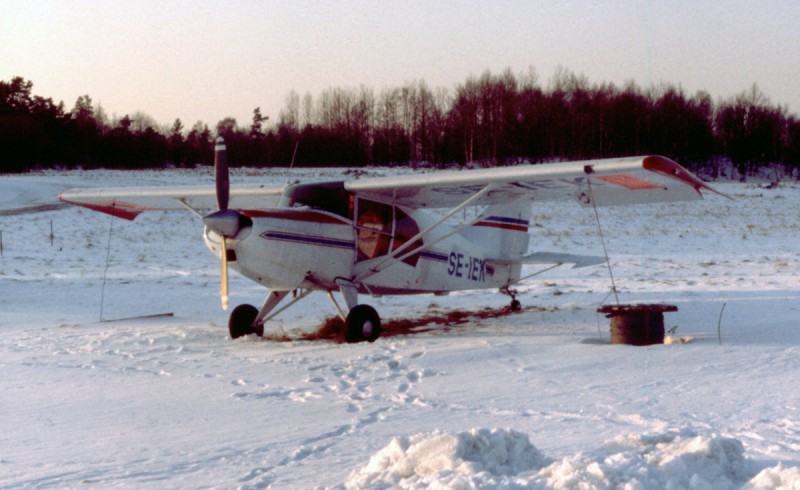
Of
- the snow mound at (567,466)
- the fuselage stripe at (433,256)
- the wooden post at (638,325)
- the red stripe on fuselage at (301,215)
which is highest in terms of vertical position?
the red stripe on fuselage at (301,215)

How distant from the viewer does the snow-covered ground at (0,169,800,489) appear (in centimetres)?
449

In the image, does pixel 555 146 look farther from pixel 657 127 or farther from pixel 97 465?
pixel 97 465

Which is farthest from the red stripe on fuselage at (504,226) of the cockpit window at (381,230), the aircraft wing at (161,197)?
the aircraft wing at (161,197)

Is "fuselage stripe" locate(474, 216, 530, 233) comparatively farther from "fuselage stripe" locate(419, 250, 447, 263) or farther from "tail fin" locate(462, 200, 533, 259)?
"fuselage stripe" locate(419, 250, 447, 263)

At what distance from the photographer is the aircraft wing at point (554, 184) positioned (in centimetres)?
873

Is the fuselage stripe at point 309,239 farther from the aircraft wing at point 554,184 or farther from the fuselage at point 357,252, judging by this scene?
the aircraft wing at point 554,184

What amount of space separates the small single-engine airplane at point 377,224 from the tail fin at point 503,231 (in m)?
0.02

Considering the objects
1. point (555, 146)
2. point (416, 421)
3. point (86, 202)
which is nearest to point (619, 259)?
point (86, 202)

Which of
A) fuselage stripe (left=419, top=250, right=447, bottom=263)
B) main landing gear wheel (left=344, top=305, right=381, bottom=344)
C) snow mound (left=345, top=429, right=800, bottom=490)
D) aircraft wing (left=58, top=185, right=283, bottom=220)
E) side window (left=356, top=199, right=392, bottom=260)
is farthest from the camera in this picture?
aircraft wing (left=58, top=185, right=283, bottom=220)

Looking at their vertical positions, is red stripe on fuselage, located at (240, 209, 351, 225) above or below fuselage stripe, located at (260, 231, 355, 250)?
above

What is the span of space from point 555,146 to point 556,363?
55.2 metres

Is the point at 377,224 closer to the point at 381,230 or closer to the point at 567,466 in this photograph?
the point at 381,230

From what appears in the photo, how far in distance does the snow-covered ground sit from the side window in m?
1.35

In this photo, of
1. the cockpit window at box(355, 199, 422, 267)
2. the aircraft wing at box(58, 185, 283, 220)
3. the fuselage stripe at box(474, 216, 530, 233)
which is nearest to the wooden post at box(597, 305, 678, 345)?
the cockpit window at box(355, 199, 422, 267)
